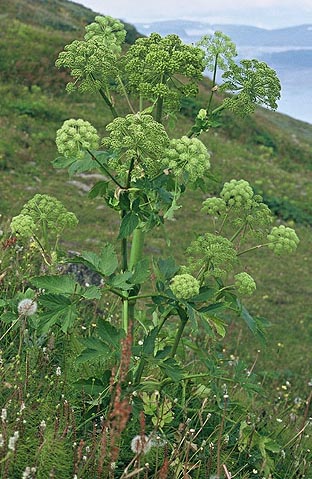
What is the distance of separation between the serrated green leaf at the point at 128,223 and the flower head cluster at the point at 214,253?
0.56m

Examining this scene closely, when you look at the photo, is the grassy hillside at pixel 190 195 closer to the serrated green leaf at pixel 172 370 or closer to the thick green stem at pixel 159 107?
the thick green stem at pixel 159 107

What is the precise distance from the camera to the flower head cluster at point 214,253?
13.9 ft

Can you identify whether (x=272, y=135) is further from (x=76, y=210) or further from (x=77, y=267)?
(x=77, y=267)

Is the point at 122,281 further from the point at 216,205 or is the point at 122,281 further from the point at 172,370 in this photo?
the point at 216,205

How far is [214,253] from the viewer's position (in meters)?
4.24

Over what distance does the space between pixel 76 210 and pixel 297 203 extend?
9675 millimetres

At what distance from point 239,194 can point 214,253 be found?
0.62m

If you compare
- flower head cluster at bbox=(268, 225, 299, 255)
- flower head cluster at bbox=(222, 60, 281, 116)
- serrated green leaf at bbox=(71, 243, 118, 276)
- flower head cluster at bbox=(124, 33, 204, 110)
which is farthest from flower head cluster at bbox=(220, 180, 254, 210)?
serrated green leaf at bbox=(71, 243, 118, 276)

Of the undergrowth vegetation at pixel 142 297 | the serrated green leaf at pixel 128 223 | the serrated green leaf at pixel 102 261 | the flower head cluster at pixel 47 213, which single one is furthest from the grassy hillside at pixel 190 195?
the serrated green leaf at pixel 128 223

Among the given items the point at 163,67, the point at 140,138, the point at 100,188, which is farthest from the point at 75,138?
the point at 163,67

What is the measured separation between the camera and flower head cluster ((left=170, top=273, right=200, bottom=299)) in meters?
3.73

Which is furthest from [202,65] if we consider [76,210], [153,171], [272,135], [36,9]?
[36,9]

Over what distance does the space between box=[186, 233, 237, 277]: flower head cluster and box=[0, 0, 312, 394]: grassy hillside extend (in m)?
6.72

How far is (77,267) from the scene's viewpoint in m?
10.5
